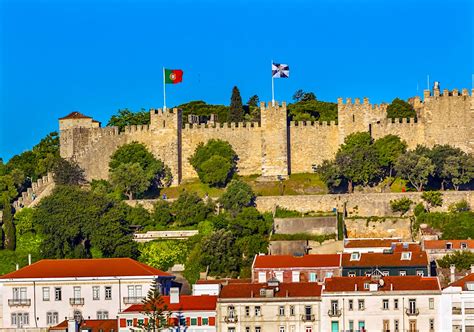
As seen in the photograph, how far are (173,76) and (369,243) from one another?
759 inches

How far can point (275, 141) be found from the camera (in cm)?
8875

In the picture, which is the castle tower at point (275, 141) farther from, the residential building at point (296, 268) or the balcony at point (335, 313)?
the balcony at point (335, 313)

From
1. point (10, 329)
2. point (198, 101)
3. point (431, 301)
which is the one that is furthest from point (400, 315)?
point (198, 101)

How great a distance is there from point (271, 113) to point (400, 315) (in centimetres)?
2811

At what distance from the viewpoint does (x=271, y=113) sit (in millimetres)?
88875

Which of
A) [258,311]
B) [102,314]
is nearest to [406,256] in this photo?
[258,311]

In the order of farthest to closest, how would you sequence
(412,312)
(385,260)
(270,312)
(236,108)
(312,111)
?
1. (312,111)
2. (236,108)
3. (385,260)
4. (270,312)
5. (412,312)

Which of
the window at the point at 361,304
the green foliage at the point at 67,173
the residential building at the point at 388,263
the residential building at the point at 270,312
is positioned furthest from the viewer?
the green foliage at the point at 67,173

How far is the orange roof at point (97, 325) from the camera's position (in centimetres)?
6375

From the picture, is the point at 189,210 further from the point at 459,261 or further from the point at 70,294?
the point at 459,261

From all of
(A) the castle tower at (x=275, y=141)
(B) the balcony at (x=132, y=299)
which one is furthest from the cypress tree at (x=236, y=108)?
(B) the balcony at (x=132, y=299)

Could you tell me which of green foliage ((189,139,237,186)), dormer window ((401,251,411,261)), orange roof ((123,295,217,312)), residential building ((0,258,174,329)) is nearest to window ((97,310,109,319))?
residential building ((0,258,174,329))

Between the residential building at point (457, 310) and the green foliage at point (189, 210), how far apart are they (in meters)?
21.5

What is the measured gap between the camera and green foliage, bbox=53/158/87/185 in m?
89.1
